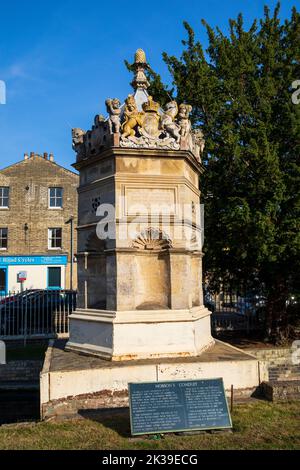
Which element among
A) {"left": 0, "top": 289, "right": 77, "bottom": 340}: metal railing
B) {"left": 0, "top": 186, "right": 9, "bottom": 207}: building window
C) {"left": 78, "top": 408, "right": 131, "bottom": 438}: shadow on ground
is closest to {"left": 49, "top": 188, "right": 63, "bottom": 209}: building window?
{"left": 0, "top": 186, "right": 9, "bottom": 207}: building window

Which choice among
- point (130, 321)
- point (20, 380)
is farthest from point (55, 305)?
point (130, 321)

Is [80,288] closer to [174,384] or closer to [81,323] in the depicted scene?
[81,323]

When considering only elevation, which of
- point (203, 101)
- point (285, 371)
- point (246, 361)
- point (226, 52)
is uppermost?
point (226, 52)

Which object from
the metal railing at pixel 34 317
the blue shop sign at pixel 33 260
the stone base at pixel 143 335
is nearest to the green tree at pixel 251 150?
the stone base at pixel 143 335

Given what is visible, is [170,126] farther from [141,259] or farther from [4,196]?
[4,196]

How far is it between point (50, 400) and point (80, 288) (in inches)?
120

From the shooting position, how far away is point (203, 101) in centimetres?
1299

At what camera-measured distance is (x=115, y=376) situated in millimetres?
7090

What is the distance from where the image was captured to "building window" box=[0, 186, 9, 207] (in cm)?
3247

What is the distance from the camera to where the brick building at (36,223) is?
32.0m

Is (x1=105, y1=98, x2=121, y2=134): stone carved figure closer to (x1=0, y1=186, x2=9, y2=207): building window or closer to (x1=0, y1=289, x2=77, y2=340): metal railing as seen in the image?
(x1=0, y1=289, x2=77, y2=340): metal railing

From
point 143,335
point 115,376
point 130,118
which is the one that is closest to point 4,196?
point 130,118

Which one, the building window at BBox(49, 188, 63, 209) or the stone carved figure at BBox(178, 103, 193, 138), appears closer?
the stone carved figure at BBox(178, 103, 193, 138)

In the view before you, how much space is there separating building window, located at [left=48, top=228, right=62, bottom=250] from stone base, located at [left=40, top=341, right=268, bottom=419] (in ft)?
83.6
